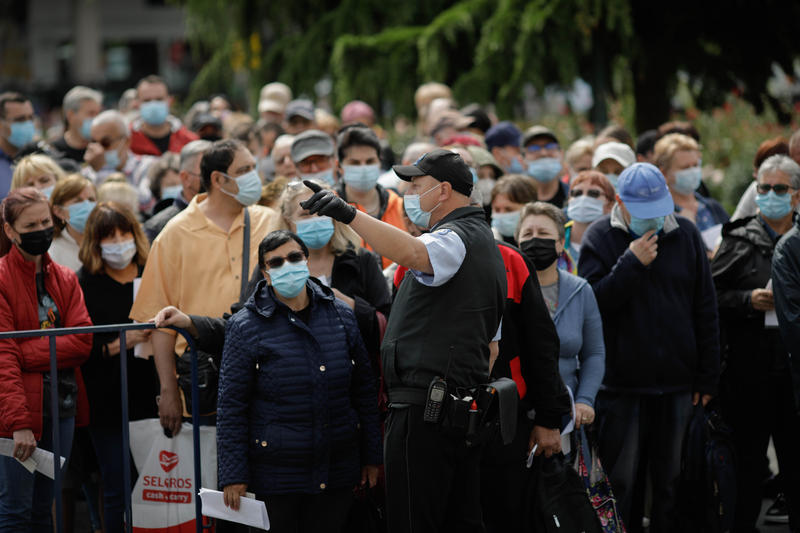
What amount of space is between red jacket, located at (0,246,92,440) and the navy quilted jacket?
102cm

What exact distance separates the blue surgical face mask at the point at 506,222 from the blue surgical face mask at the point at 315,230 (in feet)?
4.59

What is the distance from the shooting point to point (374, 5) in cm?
1205

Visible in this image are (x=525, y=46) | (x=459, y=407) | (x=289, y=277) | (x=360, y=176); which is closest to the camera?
(x=459, y=407)

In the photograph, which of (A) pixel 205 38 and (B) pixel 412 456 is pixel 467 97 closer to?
(A) pixel 205 38

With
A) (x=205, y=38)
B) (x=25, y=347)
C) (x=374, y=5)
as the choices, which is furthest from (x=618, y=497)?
(x=205, y=38)

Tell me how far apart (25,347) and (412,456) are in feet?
7.07

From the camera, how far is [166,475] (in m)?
5.72

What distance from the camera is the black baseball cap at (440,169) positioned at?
4918 mm

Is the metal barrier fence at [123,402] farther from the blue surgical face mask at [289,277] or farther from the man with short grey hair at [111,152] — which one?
the man with short grey hair at [111,152]

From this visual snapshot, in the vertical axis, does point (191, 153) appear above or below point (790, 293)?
above

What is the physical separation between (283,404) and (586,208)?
8.92ft

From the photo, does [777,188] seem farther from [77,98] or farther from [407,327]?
[77,98]

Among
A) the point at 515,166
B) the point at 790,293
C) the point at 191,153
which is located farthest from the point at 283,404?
the point at 515,166

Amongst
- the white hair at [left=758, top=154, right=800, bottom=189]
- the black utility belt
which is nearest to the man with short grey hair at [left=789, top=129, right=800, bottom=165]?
the white hair at [left=758, top=154, right=800, bottom=189]
